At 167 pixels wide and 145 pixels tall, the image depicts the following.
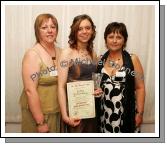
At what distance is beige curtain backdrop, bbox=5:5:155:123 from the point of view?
76.7 inches

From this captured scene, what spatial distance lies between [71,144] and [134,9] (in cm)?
90

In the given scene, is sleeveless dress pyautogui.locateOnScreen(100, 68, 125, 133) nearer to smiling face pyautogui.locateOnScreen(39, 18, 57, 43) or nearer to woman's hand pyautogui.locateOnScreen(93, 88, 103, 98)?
woman's hand pyautogui.locateOnScreen(93, 88, 103, 98)

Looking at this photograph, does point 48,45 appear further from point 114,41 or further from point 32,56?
point 114,41

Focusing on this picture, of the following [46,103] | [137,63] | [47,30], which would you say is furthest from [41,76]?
[137,63]

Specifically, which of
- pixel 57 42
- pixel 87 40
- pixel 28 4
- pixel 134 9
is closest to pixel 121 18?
pixel 134 9

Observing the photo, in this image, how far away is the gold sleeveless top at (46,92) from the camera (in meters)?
1.94

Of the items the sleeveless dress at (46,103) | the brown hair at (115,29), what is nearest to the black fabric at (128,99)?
the brown hair at (115,29)

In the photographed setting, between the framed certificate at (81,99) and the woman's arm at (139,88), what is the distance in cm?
27

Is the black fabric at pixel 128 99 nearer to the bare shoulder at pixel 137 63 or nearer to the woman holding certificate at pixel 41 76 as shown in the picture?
the bare shoulder at pixel 137 63

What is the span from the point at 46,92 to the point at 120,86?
0.45 meters

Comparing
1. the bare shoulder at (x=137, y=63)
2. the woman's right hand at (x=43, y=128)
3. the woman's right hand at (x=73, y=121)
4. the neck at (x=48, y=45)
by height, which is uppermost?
the neck at (x=48, y=45)

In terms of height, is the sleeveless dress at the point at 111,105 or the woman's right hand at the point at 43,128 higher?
the sleeveless dress at the point at 111,105

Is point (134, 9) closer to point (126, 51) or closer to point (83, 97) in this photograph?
point (126, 51)

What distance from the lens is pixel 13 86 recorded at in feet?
6.43
